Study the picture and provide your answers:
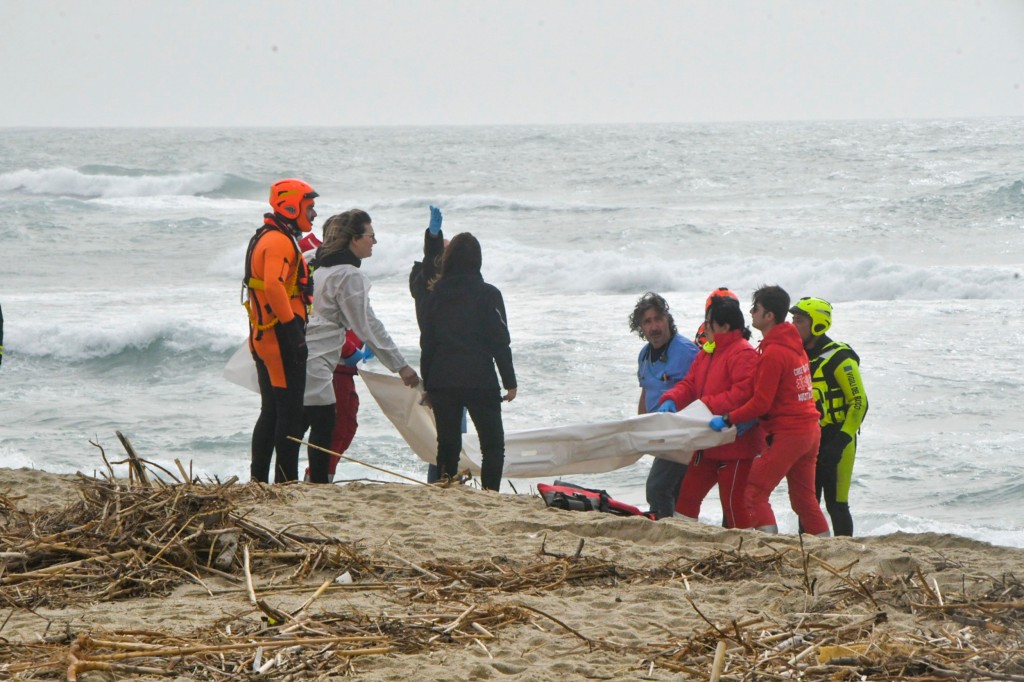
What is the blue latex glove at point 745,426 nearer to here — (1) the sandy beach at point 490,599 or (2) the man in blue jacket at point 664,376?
(2) the man in blue jacket at point 664,376

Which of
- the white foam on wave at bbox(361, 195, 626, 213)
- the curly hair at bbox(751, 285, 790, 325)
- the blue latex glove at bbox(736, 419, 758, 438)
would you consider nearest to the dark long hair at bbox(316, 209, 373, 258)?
the curly hair at bbox(751, 285, 790, 325)

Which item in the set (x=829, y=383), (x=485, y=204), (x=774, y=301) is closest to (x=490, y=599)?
(x=774, y=301)

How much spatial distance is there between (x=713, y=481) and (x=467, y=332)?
1.68 metres

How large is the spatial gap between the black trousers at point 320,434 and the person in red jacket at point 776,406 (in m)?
2.29

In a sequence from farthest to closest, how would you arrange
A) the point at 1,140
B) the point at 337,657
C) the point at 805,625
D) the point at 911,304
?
the point at 1,140
the point at 911,304
the point at 805,625
the point at 337,657

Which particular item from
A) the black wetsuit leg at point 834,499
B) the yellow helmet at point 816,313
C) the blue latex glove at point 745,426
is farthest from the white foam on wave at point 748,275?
the blue latex glove at point 745,426

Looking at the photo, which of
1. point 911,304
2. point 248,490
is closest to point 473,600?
point 248,490

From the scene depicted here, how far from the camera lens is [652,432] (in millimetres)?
6551

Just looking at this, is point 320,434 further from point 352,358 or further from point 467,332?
point 467,332

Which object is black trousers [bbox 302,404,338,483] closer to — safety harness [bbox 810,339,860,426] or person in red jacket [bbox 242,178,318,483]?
person in red jacket [bbox 242,178,318,483]

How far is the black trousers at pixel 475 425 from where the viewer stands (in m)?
6.75

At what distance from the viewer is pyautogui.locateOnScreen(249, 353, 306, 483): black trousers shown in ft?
21.2

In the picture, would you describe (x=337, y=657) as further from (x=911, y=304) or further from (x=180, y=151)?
(x=180, y=151)

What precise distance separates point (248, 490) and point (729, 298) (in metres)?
2.84
